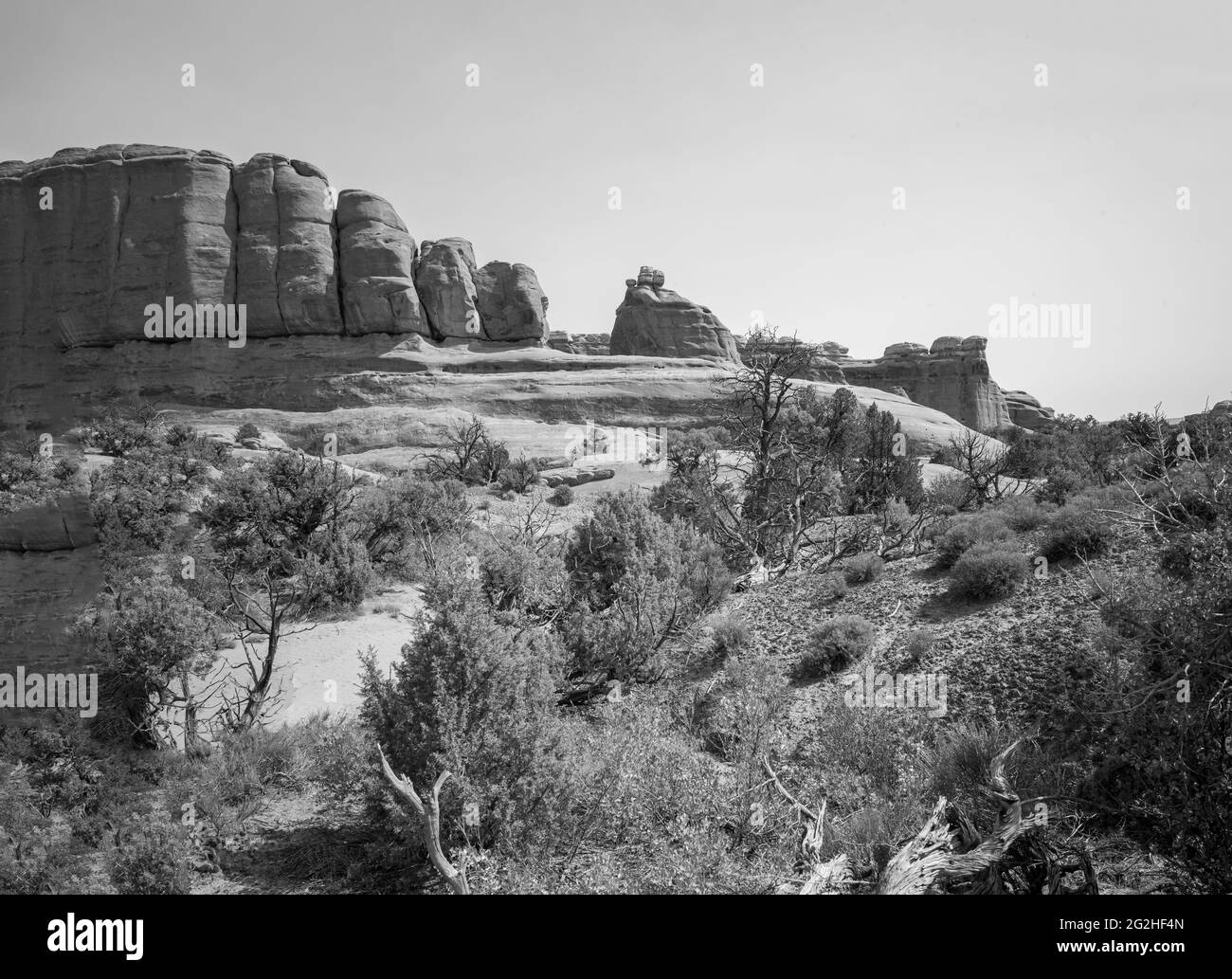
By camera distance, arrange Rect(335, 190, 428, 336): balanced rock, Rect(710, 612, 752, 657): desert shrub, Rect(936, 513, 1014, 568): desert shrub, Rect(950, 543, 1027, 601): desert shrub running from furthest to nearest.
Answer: Rect(335, 190, 428, 336): balanced rock, Rect(936, 513, 1014, 568): desert shrub, Rect(710, 612, 752, 657): desert shrub, Rect(950, 543, 1027, 601): desert shrub

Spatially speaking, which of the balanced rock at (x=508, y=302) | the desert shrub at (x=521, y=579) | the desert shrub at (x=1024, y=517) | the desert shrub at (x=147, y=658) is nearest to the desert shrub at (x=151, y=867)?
the desert shrub at (x=147, y=658)

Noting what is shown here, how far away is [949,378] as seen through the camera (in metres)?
86.3

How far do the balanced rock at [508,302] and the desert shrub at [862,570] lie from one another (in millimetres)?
53281

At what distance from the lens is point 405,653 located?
8016 millimetres

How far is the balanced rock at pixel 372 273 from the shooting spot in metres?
57.2

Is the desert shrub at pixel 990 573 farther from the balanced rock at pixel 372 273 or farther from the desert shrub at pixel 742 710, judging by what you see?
the balanced rock at pixel 372 273

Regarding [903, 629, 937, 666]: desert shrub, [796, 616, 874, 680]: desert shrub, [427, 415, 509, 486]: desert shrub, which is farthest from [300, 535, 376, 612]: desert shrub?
[427, 415, 509, 486]: desert shrub

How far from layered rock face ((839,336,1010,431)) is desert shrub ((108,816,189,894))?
87.6 meters

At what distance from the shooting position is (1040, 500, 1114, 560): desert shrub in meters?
10.5

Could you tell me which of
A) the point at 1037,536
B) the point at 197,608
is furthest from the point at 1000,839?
the point at 197,608

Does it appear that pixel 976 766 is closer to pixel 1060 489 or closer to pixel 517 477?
pixel 1060 489

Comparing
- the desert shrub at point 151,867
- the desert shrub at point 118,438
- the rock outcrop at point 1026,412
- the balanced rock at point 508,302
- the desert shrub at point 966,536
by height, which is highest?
the balanced rock at point 508,302

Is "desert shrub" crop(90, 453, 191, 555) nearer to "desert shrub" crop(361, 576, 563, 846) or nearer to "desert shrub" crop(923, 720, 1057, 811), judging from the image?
"desert shrub" crop(361, 576, 563, 846)

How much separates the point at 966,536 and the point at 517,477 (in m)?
23.2
